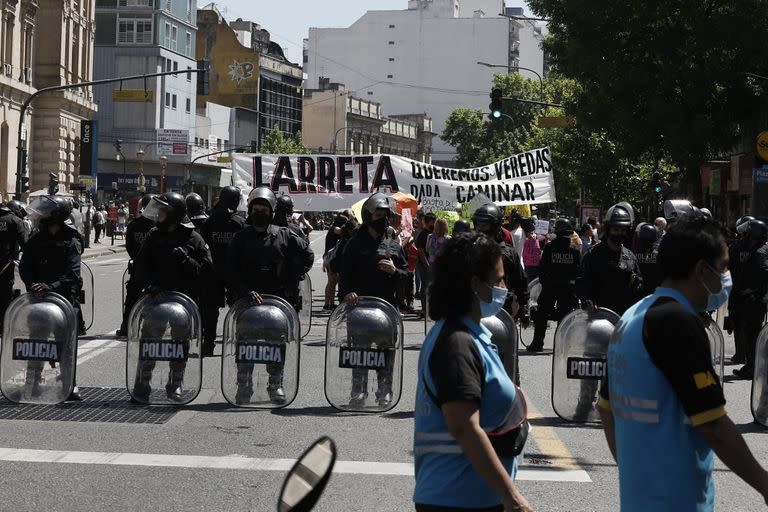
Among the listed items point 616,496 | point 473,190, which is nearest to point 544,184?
point 473,190

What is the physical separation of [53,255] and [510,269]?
12.4 feet

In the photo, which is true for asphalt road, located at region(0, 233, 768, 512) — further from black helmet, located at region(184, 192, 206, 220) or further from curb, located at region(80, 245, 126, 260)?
curb, located at region(80, 245, 126, 260)

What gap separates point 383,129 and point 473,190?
117 metres

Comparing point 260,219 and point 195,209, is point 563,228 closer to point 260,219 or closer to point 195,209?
point 195,209

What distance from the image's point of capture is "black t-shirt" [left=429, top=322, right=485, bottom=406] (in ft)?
12.9

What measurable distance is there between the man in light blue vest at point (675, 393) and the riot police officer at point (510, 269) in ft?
19.0

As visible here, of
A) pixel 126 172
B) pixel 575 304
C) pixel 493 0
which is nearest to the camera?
pixel 575 304

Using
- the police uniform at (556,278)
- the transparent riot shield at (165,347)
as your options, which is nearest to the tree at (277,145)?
the police uniform at (556,278)

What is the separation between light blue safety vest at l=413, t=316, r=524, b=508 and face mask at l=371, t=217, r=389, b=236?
23.8ft

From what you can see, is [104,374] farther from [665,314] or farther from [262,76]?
[262,76]

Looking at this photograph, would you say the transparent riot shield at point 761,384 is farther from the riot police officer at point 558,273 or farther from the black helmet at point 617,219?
the riot police officer at point 558,273

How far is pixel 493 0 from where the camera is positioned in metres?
151

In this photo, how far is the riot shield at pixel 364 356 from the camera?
10539mm

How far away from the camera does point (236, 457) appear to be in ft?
28.3
